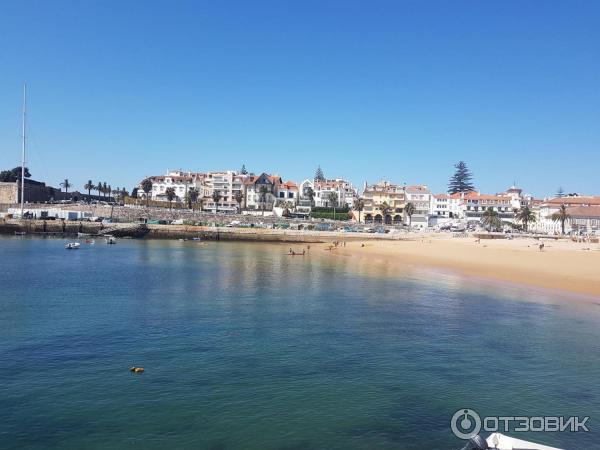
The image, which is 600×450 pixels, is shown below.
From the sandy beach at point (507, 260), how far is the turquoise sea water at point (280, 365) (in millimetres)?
8887

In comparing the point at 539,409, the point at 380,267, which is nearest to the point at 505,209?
the point at 380,267

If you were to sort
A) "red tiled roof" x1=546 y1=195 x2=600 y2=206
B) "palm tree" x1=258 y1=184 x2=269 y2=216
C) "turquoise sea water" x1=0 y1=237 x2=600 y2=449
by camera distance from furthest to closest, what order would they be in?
"palm tree" x1=258 y1=184 x2=269 y2=216
"red tiled roof" x1=546 y1=195 x2=600 y2=206
"turquoise sea water" x1=0 y1=237 x2=600 y2=449

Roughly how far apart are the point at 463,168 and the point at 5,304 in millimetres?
171221

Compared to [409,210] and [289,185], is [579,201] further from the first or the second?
[289,185]

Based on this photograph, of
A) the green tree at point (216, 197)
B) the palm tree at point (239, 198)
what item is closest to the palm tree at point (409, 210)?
the palm tree at point (239, 198)

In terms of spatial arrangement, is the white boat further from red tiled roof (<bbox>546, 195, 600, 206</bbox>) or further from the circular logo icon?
red tiled roof (<bbox>546, 195, 600, 206</bbox>)

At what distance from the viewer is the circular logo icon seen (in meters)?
12.9

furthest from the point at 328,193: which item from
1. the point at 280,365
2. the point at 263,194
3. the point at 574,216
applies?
the point at 280,365

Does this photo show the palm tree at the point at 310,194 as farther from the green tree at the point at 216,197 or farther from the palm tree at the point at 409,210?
the palm tree at the point at 409,210

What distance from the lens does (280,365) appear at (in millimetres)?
17844

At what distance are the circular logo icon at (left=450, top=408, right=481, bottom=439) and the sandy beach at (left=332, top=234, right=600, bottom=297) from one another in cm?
2586

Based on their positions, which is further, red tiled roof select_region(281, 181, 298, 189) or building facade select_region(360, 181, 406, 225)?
red tiled roof select_region(281, 181, 298, 189)

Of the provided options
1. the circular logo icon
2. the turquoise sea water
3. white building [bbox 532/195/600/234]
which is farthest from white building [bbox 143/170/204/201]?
the circular logo icon

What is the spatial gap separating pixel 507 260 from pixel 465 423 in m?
46.5
